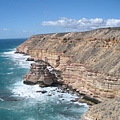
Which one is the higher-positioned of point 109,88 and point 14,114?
point 109,88

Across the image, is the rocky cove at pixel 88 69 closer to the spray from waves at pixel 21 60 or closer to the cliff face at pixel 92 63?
the cliff face at pixel 92 63

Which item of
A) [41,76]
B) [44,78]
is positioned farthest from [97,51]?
[41,76]

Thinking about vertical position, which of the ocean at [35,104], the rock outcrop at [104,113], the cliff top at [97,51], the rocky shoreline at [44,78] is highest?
the cliff top at [97,51]

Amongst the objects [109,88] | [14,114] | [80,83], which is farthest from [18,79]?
[109,88]

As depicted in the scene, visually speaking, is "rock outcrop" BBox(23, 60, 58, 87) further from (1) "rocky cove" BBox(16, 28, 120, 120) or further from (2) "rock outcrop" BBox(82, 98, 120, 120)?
(2) "rock outcrop" BBox(82, 98, 120, 120)

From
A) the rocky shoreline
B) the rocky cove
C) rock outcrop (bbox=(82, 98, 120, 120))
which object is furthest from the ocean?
rock outcrop (bbox=(82, 98, 120, 120))

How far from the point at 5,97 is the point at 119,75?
73.0 ft

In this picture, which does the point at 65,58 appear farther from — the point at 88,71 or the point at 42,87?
the point at 88,71

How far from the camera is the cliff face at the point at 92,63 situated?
1647 inches

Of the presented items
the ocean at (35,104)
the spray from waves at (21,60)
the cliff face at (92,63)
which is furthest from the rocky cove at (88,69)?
the spray from waves at (21,60)

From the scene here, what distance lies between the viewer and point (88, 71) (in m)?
47.0

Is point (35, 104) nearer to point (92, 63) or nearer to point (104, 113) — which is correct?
point (92, 63)

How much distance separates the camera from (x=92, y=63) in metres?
50.3

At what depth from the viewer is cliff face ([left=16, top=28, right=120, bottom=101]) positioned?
4184 centimetres
